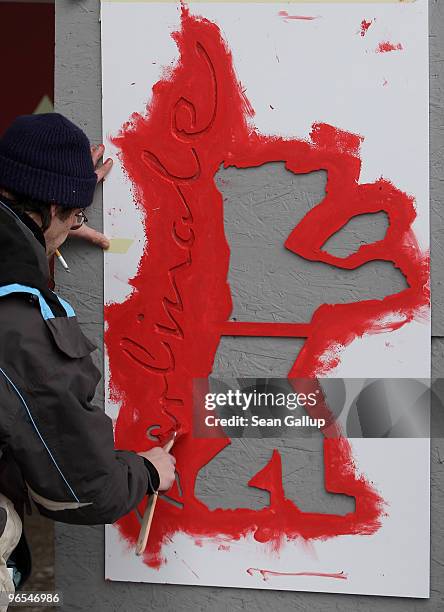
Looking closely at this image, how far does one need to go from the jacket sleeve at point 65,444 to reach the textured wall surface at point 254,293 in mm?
547

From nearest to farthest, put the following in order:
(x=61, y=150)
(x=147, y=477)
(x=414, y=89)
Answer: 1. (x=61, y=150)
2. (x=147, y=477)
3. (x=414, y=89)

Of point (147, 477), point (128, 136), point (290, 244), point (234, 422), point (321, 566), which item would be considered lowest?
point (321, 566)

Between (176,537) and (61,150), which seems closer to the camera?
(61,150)

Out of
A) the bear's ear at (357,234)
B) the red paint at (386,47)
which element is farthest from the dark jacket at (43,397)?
the red paint at (386,47)

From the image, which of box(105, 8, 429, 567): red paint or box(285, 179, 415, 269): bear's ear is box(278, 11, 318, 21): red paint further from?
box(285, 179, 415, 269): bear's ear

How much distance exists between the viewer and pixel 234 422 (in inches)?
89.7

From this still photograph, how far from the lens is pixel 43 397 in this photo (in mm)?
1646

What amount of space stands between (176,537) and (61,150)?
1172 millimetres

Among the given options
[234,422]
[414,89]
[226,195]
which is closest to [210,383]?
[234,422]

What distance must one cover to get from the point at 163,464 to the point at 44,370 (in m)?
0.60

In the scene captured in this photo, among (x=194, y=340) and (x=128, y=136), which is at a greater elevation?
(x=128, y=136)

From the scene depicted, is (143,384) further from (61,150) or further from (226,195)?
(61,150)
